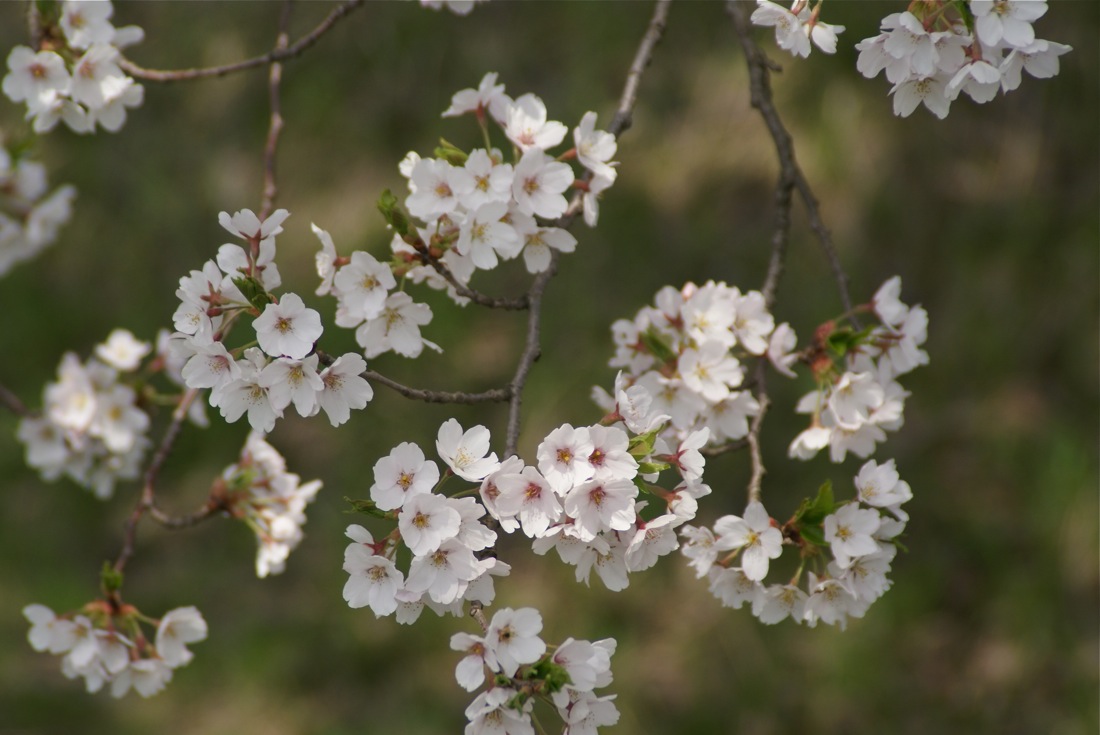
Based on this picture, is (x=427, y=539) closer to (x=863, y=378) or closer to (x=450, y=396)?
(x=450, y=396)

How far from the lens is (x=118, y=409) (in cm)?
218

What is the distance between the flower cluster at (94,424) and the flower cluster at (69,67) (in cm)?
62

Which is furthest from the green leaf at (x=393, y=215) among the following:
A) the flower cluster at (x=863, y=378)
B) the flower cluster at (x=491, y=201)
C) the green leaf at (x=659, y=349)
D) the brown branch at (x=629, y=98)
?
the flower cluster at (x=863, y=378)

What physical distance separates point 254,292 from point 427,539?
0.36m

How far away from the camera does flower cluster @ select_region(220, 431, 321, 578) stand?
185 centimetres

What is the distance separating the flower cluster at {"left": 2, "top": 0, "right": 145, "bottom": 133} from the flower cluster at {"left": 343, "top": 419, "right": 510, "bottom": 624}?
96 centimetres

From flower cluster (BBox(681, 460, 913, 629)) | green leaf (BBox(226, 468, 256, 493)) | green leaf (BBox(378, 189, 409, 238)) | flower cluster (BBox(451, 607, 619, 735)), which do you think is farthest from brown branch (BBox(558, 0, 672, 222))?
green leaf (BBox(226, 468, 256, 493))

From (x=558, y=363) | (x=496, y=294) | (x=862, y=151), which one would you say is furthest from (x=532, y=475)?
(x=862, y=151)

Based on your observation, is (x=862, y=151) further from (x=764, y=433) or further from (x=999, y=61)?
(x=999, y=61)

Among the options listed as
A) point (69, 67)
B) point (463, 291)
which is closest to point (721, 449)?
point (463, 291)

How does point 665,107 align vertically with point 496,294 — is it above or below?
above

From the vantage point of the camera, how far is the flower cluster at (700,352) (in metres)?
1.59

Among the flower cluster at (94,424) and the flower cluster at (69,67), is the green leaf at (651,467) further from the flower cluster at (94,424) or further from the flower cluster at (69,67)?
the flower cluster at (94,424)

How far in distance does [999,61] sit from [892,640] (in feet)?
6.73
